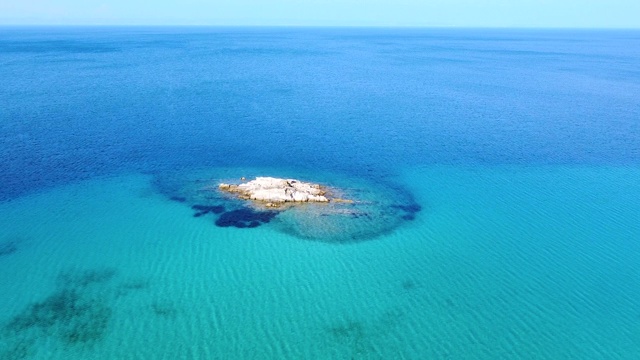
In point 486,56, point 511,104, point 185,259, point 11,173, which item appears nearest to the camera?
point 185,259

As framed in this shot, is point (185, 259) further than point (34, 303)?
Yes

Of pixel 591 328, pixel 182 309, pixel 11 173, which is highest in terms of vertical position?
pixel 11 173

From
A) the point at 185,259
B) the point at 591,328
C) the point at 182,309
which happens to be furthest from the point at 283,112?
the point at 591,328

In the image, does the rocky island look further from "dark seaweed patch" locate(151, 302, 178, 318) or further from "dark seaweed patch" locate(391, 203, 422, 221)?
"dark seaweed patch" locate(151, 302, 178, 318)

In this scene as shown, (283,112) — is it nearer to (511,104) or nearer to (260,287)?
(511,104)

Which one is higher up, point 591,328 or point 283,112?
point 283,112

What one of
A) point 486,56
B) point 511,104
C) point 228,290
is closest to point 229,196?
point 228,290

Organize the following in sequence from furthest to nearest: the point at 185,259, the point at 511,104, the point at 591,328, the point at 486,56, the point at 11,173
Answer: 1. the point at 486,56
2. the point at 511,104
3. the point at 11,173
4. the point at 185,259
5. the point at 591,328

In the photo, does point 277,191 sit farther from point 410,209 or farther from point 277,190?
point 410,209
